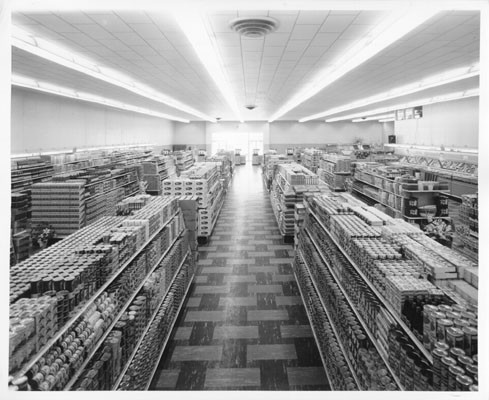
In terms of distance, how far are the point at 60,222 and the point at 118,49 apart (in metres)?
3.97

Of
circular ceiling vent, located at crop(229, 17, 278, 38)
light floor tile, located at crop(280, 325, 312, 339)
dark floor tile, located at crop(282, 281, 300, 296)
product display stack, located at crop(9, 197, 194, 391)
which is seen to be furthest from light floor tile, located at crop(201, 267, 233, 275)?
circular ceiling vent, located at crop(229, 17, 278, 38)

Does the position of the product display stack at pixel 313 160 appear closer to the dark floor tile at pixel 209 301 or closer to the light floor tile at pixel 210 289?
the light floor tile at pixel 210 289

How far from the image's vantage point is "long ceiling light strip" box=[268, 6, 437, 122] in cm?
536

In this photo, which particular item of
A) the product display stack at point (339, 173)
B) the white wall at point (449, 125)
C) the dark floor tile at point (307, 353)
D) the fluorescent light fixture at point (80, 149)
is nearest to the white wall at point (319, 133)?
the white wall at point (449, 125)

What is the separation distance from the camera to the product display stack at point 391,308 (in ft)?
7.67

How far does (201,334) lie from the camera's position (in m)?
5.59

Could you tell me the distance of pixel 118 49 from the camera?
728 centimetres

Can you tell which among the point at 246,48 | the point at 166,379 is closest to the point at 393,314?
the point at 166,379

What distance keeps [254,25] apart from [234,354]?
14.2ft

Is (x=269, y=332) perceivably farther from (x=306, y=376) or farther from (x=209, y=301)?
(x=209, y=301)

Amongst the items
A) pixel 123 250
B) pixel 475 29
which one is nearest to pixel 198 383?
pixel 123 250

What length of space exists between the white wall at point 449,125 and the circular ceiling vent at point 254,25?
11250 mm

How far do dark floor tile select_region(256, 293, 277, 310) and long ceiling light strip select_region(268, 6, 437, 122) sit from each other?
14.7 feet
